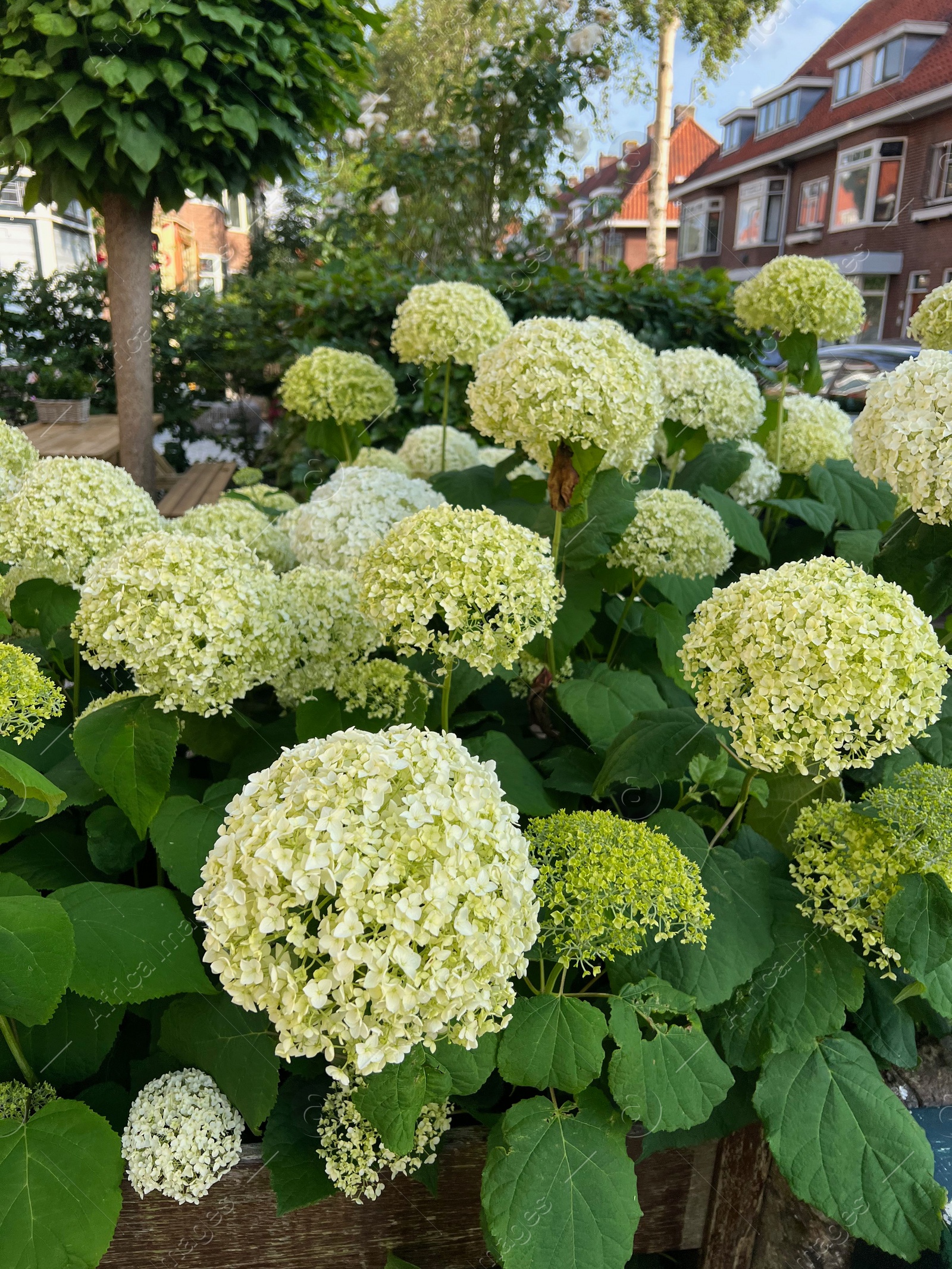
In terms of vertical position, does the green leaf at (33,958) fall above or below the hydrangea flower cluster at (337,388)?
below

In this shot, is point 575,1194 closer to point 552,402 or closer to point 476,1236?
point 476,1236

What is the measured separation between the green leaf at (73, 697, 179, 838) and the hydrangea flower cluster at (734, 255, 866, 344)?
5.94ft

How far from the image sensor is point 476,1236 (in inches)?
56.4

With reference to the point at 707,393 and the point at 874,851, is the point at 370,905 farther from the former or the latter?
the point at 707,393

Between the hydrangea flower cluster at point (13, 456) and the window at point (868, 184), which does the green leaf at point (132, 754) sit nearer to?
the hydrangea flower cluster at point (13, 456)

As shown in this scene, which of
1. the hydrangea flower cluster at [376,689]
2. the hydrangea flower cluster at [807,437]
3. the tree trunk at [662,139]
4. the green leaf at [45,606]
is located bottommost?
the hydrangea flower cluster at [376,689]

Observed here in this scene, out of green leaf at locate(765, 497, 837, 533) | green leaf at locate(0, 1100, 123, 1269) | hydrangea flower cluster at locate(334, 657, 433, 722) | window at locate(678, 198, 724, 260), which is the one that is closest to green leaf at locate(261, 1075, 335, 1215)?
green leaf at locate(0, 1100, 123, 1269)

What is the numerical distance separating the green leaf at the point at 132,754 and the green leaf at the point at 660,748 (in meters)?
0.68

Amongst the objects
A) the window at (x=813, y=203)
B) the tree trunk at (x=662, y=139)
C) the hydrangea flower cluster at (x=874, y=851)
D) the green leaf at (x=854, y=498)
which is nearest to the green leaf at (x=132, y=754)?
the hydrangea flower cluster at (x=874, y=851)

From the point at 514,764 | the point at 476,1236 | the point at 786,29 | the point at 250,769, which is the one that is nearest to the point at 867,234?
the point at 786,29

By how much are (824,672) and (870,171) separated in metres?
2.11

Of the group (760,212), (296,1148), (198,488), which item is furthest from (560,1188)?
(198,488)

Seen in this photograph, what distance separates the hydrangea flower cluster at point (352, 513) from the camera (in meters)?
1.88

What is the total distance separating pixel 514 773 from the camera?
57.1 inches
